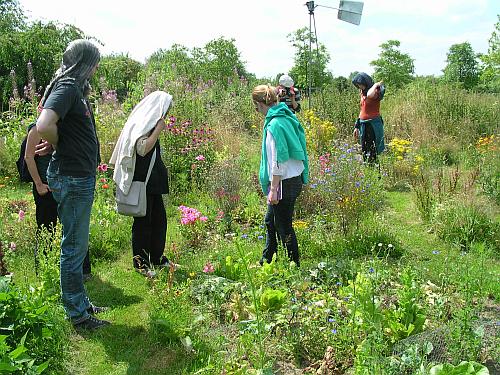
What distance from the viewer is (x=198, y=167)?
6801mm

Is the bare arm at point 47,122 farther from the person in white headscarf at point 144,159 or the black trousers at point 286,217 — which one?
the black trousers at point 286,217

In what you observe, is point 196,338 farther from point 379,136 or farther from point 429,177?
point 379,136

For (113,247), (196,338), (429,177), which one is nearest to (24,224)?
(113,247)

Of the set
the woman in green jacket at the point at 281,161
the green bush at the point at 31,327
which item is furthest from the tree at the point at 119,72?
the green bush at the point at 31,327

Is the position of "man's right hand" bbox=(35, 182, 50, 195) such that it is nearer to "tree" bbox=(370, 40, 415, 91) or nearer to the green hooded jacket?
the green hooded jacket

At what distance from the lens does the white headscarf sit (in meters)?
4.13

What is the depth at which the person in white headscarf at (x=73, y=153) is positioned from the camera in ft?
10.1

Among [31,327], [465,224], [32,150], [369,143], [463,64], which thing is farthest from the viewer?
[463,64]

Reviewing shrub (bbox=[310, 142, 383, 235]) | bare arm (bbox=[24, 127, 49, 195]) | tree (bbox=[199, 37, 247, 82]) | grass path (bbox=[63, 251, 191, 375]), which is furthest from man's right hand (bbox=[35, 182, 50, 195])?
tree (bbox=[199, 37, 247, 82])

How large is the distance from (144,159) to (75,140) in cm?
101

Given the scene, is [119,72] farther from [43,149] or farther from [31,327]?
[31,327]

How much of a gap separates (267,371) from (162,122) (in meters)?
2.37

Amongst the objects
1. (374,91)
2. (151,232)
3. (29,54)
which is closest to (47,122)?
(151,232)

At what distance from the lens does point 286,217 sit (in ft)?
13.4
